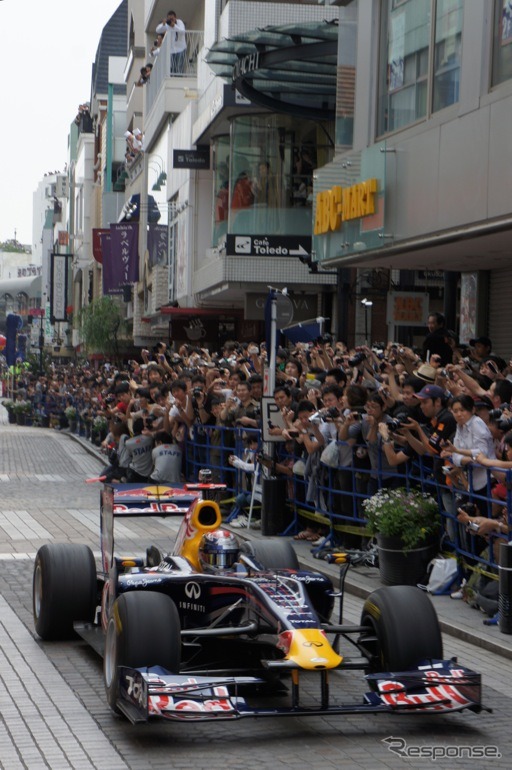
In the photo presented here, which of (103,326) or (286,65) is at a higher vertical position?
(286,65)

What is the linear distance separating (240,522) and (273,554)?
836cm

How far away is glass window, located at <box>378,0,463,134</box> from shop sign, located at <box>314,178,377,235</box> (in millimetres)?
1005

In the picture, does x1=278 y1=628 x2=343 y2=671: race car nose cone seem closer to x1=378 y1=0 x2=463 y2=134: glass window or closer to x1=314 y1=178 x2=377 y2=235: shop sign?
x1=378 y1=0 x2=463 y2=134: glass window

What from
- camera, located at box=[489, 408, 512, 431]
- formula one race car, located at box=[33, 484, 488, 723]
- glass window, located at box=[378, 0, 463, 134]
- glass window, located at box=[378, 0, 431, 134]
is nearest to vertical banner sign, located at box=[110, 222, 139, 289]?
glass window, located at box=[378, 0, 431, 134]

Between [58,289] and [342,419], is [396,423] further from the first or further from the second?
[58,289]

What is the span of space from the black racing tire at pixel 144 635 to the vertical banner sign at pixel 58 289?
7886 cm

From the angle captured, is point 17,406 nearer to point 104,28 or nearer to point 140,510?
point 104,28

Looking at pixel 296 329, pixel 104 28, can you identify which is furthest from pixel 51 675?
pixel 104 28

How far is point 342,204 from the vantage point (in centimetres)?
2123

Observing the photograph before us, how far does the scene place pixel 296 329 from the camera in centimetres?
2277

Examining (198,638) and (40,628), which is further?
(40,628)

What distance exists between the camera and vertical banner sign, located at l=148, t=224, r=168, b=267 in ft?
140

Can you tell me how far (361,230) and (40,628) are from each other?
1196 cm

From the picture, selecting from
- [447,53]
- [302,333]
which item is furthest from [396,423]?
[302,333]
